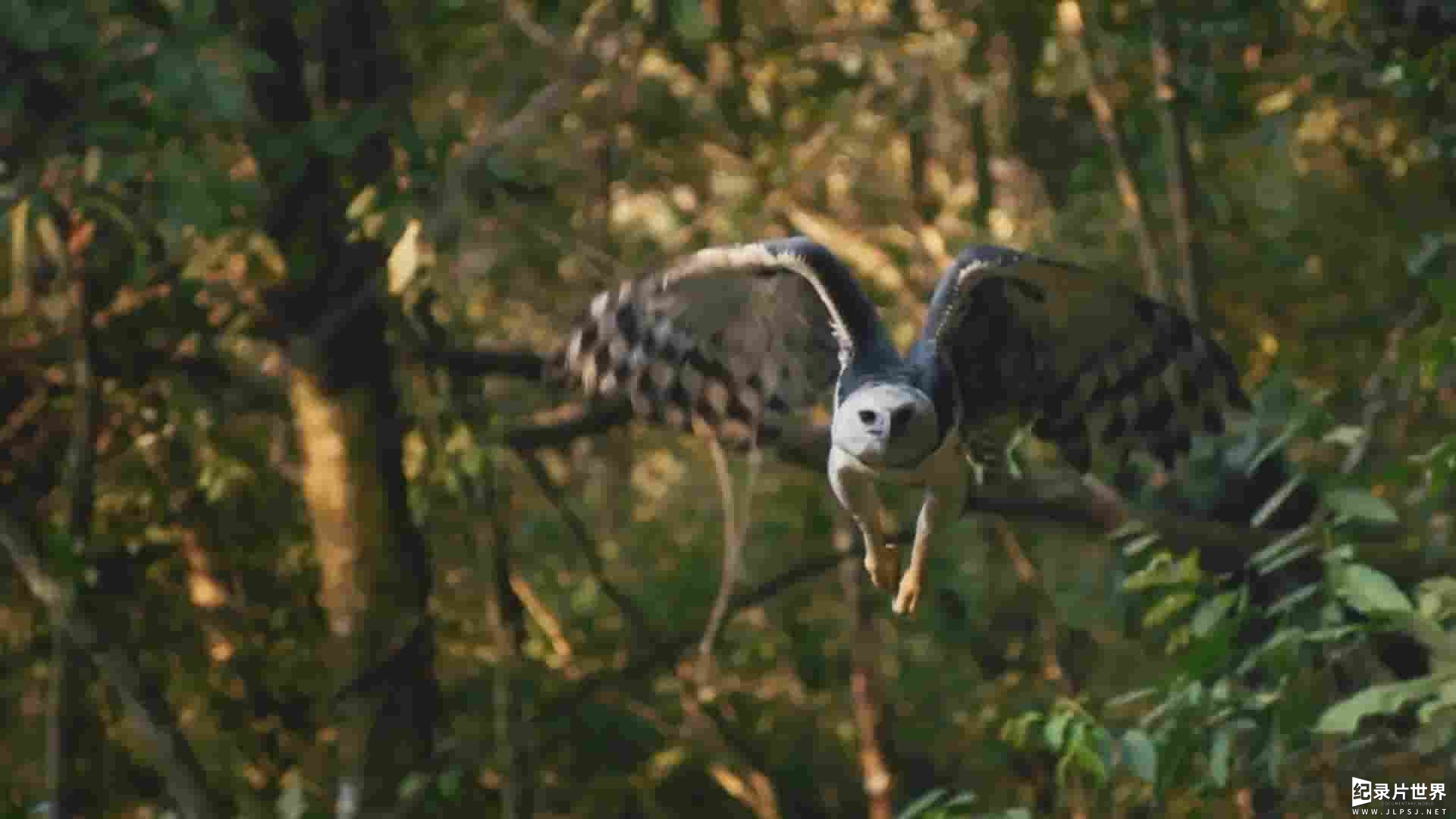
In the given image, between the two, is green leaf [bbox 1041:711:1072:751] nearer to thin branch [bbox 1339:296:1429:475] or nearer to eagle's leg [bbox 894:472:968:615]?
eagle's leg [bbox 894:472:968:615]

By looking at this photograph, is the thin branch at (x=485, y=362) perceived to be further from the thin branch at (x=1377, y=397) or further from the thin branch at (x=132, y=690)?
the thin branch at (x=1377, y=397)

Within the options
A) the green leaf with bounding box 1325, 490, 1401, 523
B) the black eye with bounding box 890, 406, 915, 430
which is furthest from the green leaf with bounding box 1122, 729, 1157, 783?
the black eye with bounding box 890, 406, 915, 430

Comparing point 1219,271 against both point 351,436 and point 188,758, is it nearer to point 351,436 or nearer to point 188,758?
point 351,436

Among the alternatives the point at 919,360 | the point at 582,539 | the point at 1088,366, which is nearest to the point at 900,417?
the point at 919,360

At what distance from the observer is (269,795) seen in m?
5.23

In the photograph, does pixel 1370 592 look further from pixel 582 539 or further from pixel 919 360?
pixel 582 539

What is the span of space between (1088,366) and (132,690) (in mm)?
2705

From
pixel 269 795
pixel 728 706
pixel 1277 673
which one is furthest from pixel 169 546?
pixel 1277 673

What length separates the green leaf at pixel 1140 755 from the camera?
273cm

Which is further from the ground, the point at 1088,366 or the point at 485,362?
the point at 1088,366

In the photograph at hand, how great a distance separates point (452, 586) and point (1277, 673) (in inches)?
123

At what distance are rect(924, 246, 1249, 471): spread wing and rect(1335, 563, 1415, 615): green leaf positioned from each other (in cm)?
37

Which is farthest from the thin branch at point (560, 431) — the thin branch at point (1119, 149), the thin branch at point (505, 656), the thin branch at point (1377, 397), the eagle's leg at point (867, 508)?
the eagle's leg at point (867, 508)

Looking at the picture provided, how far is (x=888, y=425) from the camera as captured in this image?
1.83m
